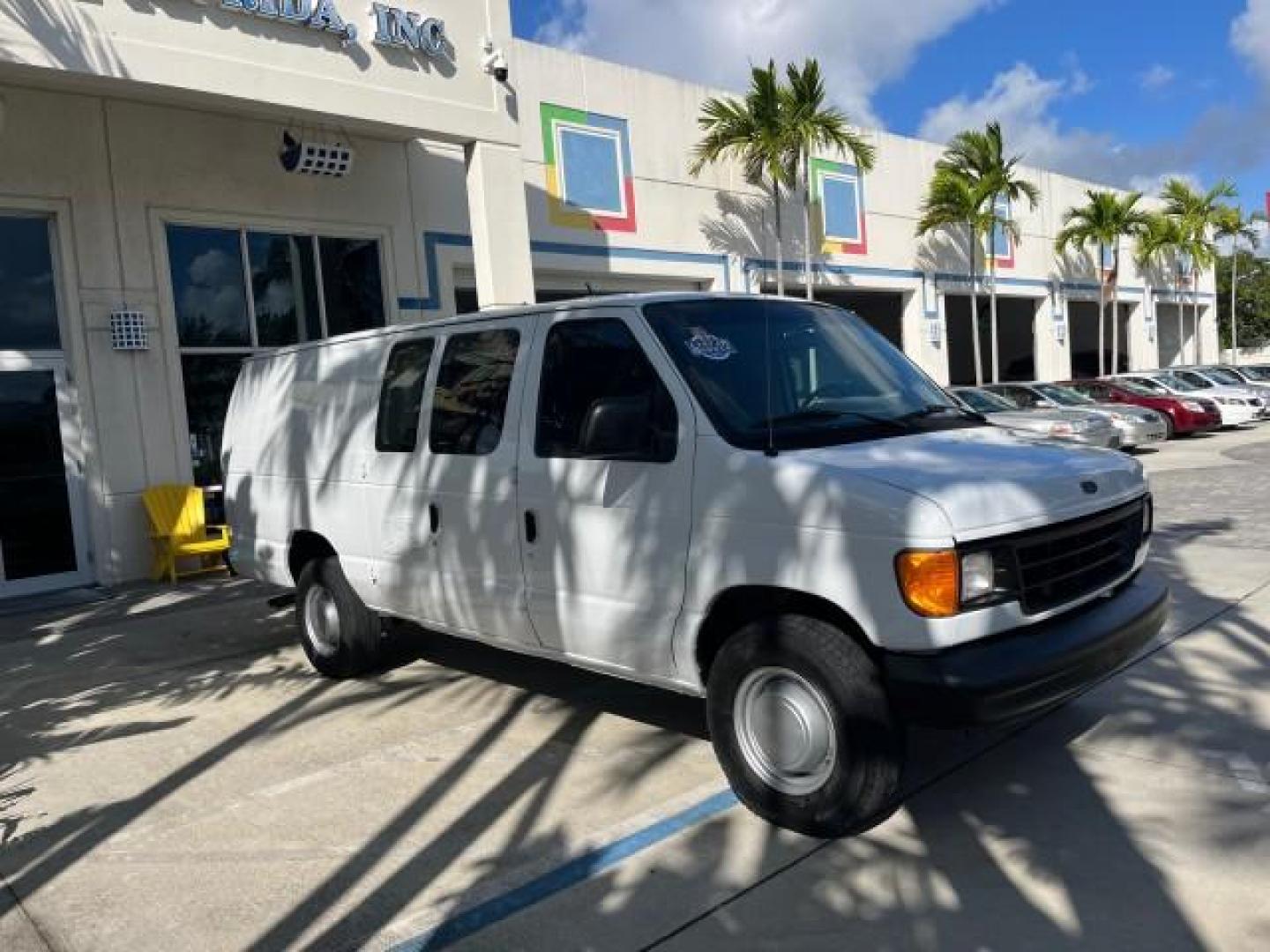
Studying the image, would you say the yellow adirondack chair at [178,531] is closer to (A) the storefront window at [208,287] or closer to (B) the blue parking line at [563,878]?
(A) the storefront window at [208,287]

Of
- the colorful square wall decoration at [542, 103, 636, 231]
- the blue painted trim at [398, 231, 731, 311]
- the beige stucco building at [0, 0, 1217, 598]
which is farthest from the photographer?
the colorful square wall decoration at [542, 103, 636, 231]

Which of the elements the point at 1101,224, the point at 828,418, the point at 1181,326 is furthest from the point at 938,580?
the point at 1181,326

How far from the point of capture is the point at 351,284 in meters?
13.1

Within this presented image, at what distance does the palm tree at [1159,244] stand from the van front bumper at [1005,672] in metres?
30.1

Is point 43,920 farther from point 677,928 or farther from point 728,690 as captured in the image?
point 728,690

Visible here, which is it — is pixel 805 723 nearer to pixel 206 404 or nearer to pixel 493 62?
pixel 206 404

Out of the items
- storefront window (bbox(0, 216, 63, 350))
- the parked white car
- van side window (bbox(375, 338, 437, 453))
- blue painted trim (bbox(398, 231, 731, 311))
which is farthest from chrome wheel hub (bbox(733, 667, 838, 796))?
the parked white car

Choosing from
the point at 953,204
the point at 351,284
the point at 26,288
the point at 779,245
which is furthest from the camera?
the point at 953,204

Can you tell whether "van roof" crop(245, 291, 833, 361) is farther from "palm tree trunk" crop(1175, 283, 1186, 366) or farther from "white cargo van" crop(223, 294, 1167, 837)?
"palm tree trunk" crop(1175, 283, 1186, 366)

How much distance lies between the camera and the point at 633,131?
55.4ft

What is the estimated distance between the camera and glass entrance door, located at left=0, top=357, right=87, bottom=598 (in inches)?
410

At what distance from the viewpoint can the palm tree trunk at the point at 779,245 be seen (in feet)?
58.8

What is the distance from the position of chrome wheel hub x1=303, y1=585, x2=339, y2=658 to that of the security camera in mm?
7735

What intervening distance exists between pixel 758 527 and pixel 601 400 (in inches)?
36.2
